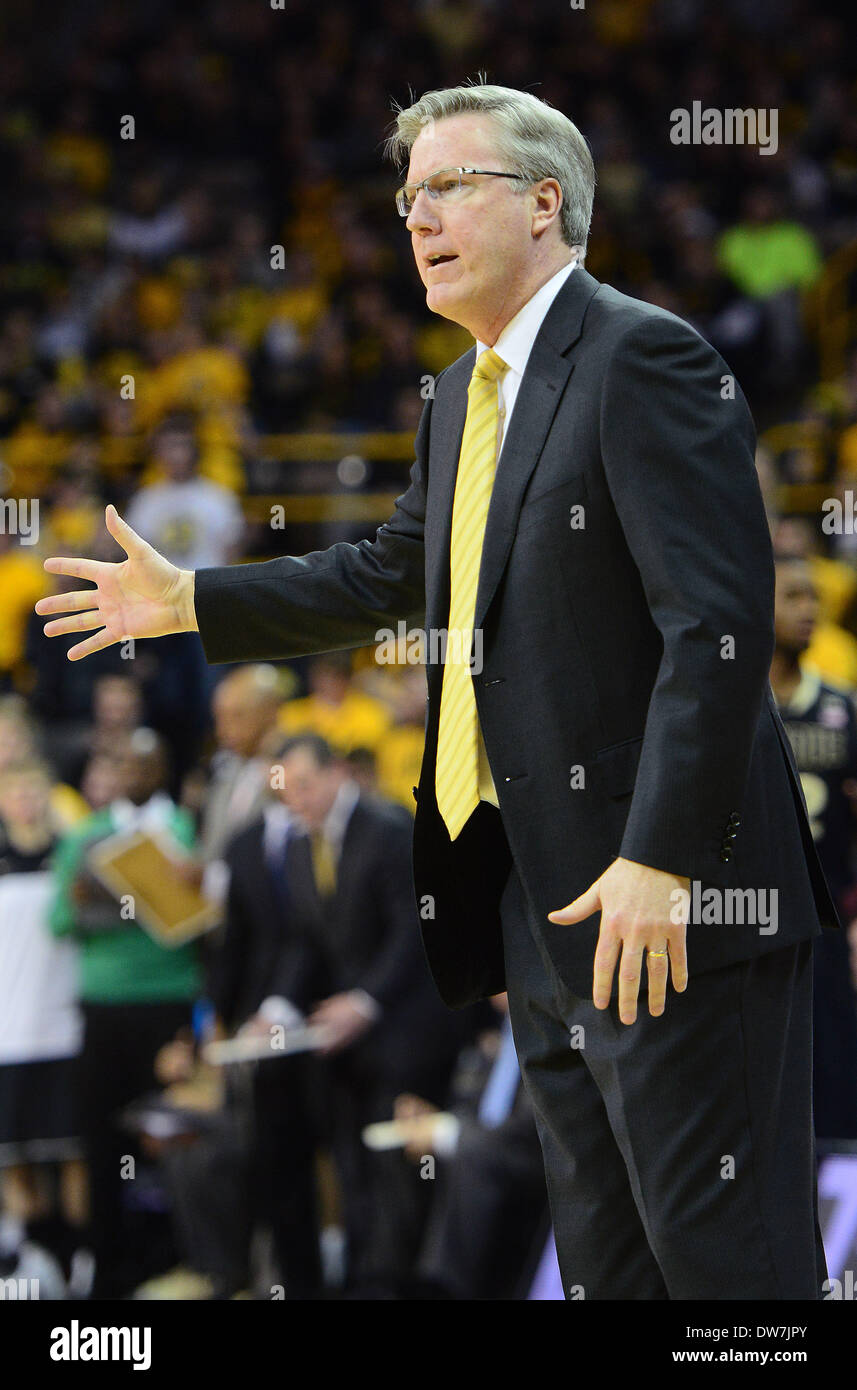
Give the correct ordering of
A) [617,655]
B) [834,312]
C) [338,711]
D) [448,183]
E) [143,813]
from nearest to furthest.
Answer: [617,655], [448,183], [143,813], [338,711], [834,312]

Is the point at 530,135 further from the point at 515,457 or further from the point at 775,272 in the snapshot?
the point at 775,272

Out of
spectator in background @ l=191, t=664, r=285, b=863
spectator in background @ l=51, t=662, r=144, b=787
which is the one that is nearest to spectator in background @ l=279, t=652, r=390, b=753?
spectator in background @ l=51, t=662, r=144, b=787

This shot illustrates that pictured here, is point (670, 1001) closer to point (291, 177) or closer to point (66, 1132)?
point (66, 1132)

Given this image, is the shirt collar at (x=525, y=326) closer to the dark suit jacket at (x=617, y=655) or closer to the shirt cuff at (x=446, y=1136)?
the dark suit jacket at (x=617, y=655)

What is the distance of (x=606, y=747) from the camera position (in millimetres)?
2012

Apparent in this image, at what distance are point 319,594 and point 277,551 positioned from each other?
241 inches

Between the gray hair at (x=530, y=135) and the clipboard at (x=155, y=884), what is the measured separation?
3.43 metres

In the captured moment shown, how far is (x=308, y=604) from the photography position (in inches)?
91.7

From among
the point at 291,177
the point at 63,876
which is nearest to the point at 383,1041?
the point at 63,876

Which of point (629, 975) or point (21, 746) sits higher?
point (21, 746)

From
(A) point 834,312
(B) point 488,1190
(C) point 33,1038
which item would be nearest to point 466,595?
(B) point 488,1190

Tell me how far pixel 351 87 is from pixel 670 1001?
10.00 metres

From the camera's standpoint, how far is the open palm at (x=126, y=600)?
229 cm

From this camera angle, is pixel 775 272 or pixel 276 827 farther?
pixel 775 272
